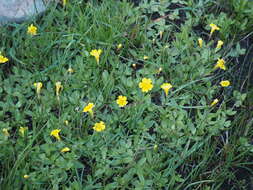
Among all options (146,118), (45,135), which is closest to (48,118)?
(45,135)

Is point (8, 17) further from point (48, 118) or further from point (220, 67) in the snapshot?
point (220, 67)

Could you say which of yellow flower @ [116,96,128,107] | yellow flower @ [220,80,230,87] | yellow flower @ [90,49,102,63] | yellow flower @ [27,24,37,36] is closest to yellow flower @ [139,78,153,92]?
yellow flower @ [116,96,128,107]

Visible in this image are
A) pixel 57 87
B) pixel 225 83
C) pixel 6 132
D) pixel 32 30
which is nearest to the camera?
pixel 6 132

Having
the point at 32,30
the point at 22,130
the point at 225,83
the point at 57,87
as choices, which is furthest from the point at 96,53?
the point at 225,83

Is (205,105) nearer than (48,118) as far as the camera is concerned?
No

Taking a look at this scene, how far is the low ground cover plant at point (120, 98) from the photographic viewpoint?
87.0 inches

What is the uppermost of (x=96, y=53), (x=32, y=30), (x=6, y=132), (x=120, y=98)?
(x=32, y=30)

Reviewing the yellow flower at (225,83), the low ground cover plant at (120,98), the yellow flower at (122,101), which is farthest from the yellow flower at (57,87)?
the yellow flower at (225,83)

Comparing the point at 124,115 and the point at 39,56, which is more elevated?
the point at 39,56

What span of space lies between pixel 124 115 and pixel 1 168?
0.82 metres

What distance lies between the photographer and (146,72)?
267 centimetres

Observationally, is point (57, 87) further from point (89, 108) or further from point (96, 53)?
point (96, 53)

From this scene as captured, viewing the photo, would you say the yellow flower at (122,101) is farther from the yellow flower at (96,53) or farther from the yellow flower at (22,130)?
the yellow flower at (22,130)

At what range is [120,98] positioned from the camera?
2434mm
